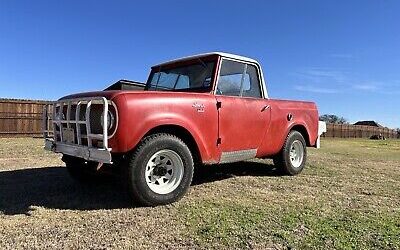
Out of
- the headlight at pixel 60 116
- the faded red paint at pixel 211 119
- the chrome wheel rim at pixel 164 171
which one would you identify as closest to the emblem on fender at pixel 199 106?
the faded red paint at pixel 211 119

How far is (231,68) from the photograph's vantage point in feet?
19.6

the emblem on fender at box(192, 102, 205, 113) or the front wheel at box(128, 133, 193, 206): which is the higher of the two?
the emblem on fender at box(192, 102, 205, 113)

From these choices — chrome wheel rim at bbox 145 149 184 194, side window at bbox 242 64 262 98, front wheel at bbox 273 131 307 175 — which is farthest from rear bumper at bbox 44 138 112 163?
front wheel at bbox 273 131 307 175

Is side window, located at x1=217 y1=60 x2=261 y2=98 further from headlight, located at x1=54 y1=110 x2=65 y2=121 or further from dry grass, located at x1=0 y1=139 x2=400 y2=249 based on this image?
headlight, located at x1=54 y1=110 x2=65 y2=121

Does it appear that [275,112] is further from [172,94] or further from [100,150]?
[100,150]

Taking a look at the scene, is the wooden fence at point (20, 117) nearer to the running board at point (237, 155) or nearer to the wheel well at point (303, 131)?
the wheel well at point (303, 131)

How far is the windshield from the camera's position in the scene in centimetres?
573

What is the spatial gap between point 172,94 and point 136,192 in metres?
1.28

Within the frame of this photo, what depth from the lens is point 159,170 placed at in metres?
4.64

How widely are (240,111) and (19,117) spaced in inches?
661

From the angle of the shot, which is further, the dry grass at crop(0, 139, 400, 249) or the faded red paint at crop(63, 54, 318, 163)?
the faded red paint at crop(63, 54, 318, 163)

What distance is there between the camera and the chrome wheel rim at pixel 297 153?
7.06 metres

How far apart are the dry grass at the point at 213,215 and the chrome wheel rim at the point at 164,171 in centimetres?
27

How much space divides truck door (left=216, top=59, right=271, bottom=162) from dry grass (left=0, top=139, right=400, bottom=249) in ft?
2.03
